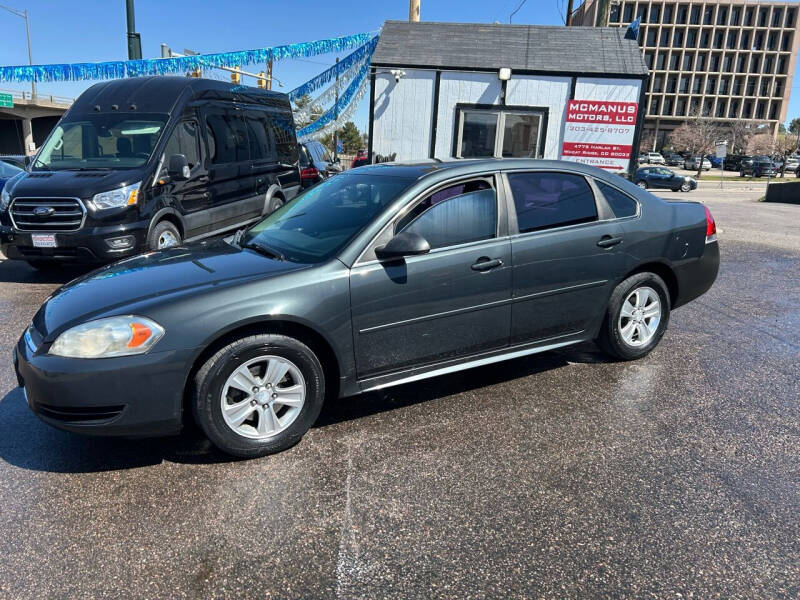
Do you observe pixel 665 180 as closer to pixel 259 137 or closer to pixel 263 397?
pixel 259 137

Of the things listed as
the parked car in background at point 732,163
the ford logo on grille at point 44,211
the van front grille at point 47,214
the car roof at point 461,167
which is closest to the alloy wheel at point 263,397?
the car roof at point 461,167

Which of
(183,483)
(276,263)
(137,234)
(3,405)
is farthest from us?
(137,234)

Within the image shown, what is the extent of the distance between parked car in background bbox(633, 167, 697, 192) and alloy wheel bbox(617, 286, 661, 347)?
1182 inches

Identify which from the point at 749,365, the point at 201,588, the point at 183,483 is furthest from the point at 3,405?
the point at 749,365

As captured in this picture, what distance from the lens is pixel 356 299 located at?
11.0 ft

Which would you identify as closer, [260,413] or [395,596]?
[395,596]

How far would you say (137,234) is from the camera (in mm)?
6773

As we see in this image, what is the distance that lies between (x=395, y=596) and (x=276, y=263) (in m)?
1.93

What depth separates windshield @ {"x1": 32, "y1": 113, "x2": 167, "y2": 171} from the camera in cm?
720

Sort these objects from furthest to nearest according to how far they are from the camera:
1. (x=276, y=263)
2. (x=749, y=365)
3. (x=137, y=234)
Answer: (x=137, y=234) → (x=749, y=365) → (x=276, y=263)

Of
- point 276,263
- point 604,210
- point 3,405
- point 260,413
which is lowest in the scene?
point 3,405

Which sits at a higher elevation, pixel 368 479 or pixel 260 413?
pixel 260 413

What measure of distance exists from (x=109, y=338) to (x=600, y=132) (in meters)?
10.2

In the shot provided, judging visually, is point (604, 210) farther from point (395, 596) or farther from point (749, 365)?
point (395, 596)
